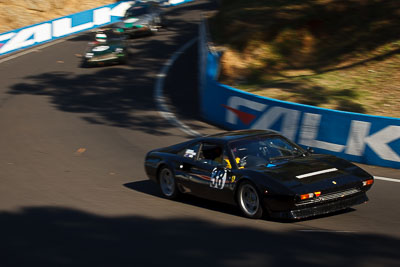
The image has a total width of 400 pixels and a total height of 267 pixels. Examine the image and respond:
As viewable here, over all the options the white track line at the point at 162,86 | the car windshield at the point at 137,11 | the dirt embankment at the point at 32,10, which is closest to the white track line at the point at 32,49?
the white track line at the point at 162,86

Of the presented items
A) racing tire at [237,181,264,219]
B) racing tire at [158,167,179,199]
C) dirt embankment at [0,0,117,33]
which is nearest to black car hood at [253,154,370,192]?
racing tire at [237,181,264,219]

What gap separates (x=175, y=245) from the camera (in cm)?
777

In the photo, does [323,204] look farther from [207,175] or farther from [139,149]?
[139,149]

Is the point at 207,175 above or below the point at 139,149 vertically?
above

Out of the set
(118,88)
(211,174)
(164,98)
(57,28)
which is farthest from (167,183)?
(57,28)

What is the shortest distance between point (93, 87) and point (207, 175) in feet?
51.4

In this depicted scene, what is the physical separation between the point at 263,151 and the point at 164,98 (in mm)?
13093

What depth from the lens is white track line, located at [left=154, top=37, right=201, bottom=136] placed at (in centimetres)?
1792

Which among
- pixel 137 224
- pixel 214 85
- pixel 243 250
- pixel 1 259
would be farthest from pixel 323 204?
pixel 214 85

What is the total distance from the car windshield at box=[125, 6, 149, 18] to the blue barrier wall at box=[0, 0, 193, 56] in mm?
4962

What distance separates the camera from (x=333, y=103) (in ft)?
54.4

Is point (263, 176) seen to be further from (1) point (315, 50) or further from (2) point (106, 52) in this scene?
(2) point (106, 52)

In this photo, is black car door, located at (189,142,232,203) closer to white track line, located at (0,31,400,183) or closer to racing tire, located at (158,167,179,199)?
racing tire, located at (158,167,179,199)

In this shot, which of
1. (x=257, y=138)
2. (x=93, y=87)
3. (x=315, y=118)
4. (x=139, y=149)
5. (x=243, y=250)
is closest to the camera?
(x=243, y=250)
